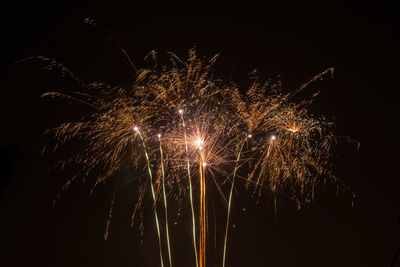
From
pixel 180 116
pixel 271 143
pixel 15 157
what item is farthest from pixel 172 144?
pixel 15 157

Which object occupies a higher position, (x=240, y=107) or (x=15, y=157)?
(x=240, y=107)

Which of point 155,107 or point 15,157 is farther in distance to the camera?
point 155,107

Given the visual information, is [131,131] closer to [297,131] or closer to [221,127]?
[221,127]

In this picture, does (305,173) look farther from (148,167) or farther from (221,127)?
(148,167)

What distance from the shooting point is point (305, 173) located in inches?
297

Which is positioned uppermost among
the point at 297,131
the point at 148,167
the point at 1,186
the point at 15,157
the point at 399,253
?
the point at 297,131

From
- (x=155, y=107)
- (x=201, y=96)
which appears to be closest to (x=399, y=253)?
(x=201, y=96)

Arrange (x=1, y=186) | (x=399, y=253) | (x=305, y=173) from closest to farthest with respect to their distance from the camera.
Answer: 1. (x=1, y=186)
2. (x=399, y=253)
3. (x=305, y=173)

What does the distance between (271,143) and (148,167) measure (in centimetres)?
260

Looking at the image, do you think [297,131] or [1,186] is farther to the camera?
[297,131]

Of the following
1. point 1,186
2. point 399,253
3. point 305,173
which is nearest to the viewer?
point 1,186

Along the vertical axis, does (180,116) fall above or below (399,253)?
above

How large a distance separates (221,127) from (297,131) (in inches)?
60.5

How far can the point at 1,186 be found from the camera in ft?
18.3
